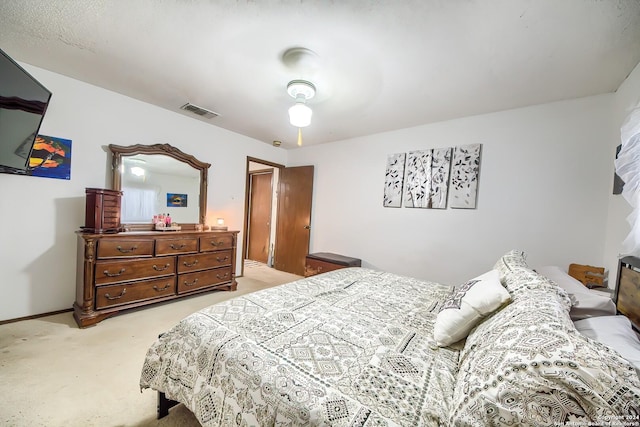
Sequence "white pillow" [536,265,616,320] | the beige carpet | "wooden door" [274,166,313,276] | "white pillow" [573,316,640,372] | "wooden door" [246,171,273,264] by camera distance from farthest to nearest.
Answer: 1. "wooden door" [246,171,273,264]
2. "wooden door" [274,166,313,276]
3. the beige carpet
4. "white pillow" [536,265,616,320]
5. "white pillow" [573,316,640,372]

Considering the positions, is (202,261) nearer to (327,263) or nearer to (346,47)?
(327,263)

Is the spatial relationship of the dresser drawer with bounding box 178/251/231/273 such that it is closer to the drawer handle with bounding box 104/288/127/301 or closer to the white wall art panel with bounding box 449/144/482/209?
the drawer handle with bounding box 104/288/127/301

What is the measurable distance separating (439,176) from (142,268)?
12.1 feet

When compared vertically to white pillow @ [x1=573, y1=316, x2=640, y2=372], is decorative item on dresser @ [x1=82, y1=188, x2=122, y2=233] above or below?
above

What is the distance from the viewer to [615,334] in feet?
2.68

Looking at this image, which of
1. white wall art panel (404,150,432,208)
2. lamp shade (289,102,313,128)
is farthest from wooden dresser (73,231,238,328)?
white wall art panel (404,150,432,208)

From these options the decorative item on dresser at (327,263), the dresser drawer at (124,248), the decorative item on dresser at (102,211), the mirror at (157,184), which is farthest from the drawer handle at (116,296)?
the decorative item on dresser at (327,263)

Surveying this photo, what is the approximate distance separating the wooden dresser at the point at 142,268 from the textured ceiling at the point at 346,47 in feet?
5.38

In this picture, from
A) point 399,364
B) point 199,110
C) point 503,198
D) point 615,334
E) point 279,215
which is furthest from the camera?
point 279,215

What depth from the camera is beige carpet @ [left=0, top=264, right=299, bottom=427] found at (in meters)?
1.30

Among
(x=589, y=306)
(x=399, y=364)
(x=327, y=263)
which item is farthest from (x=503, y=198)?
(x=399, y=364)

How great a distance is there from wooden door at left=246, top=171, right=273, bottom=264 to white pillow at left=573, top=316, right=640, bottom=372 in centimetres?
478

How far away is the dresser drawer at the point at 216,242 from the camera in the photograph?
308 cm

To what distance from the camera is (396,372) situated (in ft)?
2.97
